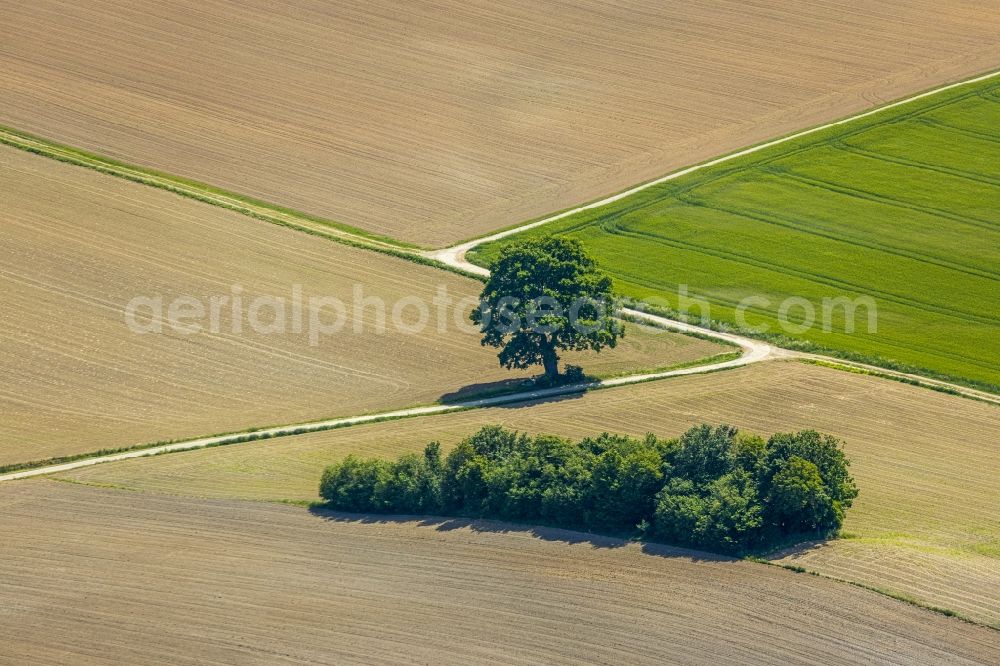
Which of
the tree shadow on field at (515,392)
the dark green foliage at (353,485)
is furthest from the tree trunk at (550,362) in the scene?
the dark green foliage at (353,485)

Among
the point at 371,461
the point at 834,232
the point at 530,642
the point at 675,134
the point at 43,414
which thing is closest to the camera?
the point at 530,642

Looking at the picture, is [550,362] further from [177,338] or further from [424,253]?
[177,338]

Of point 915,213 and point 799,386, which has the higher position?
point 915,213

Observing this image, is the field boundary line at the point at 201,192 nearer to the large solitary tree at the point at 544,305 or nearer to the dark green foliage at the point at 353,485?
the large solitary tree at the point at 544,305

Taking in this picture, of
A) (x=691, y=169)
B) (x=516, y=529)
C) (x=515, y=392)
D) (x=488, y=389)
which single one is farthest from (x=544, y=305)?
(x=691, y=169)

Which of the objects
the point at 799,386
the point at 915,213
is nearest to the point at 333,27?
the point at 915,213

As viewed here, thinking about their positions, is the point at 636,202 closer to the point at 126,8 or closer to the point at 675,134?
the point at 675,134
